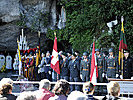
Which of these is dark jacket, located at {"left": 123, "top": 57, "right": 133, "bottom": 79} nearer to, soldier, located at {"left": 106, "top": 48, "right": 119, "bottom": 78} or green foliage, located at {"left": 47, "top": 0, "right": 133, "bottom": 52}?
soldier, located at {"left": 106, "top": 48, "right": 119, "bottom": 78}

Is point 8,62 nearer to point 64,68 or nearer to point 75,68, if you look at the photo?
point 64,68

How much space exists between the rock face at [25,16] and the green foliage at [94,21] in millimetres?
1016

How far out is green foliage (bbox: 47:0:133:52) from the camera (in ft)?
38.2

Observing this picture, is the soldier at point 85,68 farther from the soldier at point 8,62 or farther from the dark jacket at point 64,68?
the soldier at point 8,62

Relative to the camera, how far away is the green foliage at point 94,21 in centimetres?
1165

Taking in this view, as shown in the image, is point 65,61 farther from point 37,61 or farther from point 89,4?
point 89,4

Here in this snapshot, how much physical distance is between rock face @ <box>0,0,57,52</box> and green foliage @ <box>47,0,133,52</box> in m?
1.02

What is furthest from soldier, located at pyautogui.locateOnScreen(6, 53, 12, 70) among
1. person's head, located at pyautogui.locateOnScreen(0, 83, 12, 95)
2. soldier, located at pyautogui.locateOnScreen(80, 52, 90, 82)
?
person's head, located at pyautogui.locateOnScreen(0, 83, 12, 95)

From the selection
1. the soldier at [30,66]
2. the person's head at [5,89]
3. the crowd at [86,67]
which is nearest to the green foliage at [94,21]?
A: the crowd at [86,67]

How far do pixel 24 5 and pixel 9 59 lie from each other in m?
4.52

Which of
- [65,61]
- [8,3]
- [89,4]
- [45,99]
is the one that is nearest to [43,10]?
[8,3]

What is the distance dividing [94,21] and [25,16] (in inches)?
189

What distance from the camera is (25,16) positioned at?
15016mm

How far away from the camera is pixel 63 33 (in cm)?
1511
